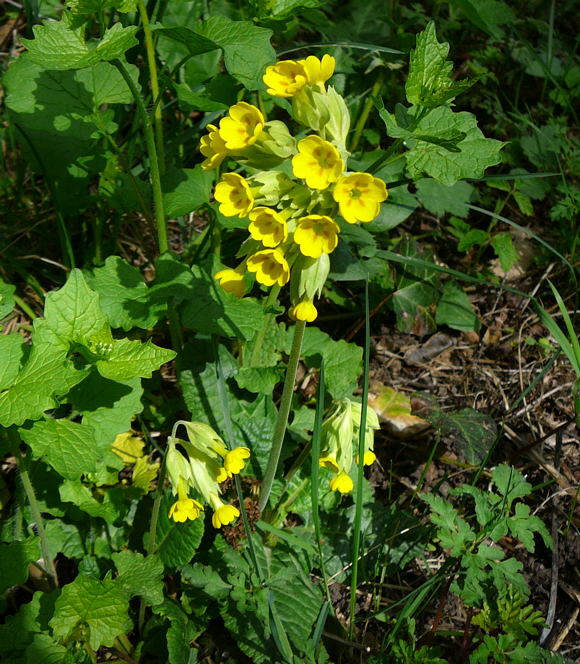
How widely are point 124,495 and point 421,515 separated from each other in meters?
1.29

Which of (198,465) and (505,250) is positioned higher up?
(198,465)

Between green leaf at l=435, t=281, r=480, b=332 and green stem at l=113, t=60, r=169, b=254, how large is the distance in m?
1.56

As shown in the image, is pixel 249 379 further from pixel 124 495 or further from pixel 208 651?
pixel 208 651

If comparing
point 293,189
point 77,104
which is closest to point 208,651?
point 293,189

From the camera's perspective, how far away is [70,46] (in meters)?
2.01

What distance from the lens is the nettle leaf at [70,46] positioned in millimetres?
1878

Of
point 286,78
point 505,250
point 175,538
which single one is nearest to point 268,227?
point 286,78

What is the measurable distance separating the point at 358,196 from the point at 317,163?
14 cm

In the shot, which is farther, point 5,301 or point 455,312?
point 455,312

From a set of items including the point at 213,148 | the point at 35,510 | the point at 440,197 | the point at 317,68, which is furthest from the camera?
the point at 440,197

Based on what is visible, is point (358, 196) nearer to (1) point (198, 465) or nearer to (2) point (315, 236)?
(2) point (315, 236)

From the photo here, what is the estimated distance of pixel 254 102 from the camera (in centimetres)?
291

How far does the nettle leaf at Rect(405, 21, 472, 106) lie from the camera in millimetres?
1886

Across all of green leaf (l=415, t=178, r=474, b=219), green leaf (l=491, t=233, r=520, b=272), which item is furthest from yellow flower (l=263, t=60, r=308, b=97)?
green leaf (l=491, t=233, r=520, b=272)
